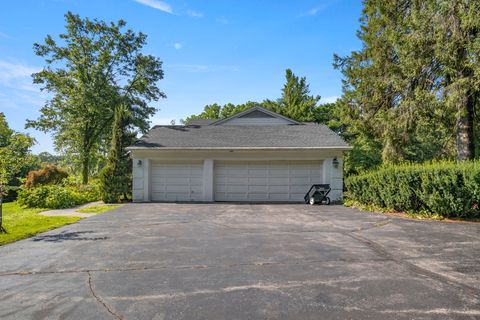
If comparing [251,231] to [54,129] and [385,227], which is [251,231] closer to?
[385,227]

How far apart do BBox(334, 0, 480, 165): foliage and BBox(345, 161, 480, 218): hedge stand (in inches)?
173

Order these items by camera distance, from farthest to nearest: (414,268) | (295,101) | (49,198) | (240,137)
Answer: (295,101), (240,137), (49,198), (414,268)

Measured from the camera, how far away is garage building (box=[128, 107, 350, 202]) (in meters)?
14.7

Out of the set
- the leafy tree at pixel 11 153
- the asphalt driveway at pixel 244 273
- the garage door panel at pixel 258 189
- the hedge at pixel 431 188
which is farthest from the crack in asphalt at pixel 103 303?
the garage door panel at pixel 258 189

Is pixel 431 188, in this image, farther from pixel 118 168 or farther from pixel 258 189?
pixel 118 168

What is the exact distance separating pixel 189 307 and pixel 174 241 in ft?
10.9

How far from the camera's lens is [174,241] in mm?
6375

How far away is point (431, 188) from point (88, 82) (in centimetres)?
2302

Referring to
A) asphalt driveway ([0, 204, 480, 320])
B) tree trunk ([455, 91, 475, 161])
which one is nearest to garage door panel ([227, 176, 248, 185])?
asphalt driveway ([0, 204, 480, 320])

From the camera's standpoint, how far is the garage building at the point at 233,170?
1469cm

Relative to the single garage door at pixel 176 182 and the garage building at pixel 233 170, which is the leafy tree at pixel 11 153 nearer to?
the garage building at pixel 233 170

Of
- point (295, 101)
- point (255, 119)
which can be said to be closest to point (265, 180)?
point (255, 119)

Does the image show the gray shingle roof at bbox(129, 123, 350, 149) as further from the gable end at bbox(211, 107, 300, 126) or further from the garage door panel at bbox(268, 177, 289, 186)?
the gable end at bbox(211, 107, 300, 126)

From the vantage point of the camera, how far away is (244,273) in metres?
4.27
